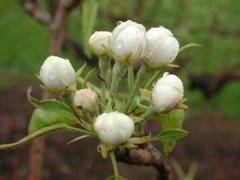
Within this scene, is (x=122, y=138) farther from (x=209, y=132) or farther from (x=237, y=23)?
(x=237, y=23)

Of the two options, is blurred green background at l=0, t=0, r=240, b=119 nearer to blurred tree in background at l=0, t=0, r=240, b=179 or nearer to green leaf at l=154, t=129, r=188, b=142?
blurred tree in background at l=0, t=0, r=240, b=179

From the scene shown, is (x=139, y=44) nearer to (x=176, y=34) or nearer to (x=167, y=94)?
(x=167, y=94)

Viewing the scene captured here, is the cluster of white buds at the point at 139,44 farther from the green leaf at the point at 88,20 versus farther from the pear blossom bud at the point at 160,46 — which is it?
the green leaf at the point at 88,20

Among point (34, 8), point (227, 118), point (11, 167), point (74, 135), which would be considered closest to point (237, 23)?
point (227, 118)

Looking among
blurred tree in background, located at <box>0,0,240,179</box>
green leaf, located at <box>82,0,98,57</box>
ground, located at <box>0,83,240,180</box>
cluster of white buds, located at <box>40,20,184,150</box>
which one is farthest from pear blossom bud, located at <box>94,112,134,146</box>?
ground, located at <box>0,83,240,180</box>

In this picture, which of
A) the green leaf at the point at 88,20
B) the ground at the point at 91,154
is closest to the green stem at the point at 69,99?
the green leaf at the point at 88,20
